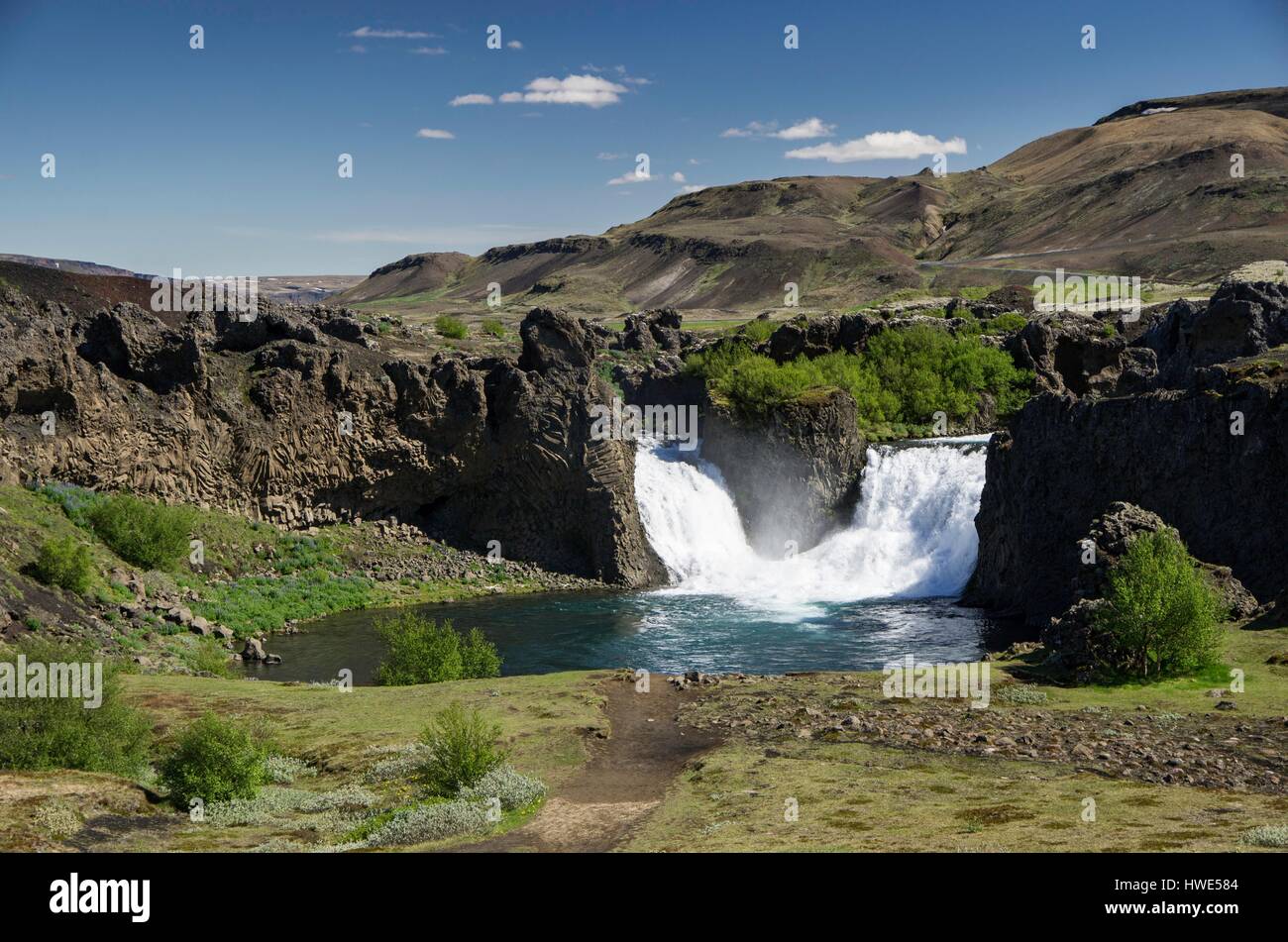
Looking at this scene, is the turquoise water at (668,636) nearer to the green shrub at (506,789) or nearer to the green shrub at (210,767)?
the green shrub at (210,767)

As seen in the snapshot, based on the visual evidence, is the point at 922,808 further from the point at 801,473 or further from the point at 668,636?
the point at 801,473

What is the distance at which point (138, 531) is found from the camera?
52406 millimetres

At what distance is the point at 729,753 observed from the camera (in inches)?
1124

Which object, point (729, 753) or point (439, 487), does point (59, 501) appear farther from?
point (729, 753)

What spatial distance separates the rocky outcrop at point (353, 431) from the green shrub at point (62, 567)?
10.7 metres

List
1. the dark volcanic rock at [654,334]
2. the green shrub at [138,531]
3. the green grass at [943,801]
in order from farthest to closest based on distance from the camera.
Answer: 1. the dark volcanic rock at [654,334]
2. the green shrub at [138,531]
3. the green grass at [943,801]

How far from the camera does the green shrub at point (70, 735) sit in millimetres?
25203

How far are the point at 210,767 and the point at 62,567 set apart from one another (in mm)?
24689

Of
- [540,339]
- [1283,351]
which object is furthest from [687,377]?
[1283,351]

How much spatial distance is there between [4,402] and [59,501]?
18.3 ft

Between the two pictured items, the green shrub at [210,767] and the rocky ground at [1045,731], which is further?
the rocky ground at [1045,731]

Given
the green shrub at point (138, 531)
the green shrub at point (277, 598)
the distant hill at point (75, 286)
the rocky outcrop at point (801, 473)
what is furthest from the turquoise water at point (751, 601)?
the distant hill at point (75, 286)

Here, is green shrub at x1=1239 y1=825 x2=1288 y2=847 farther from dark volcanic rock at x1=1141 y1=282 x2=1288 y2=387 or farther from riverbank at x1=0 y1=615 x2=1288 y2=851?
dark volcanic rock at x1=1141 y1=282 x2=1288 y2=387
